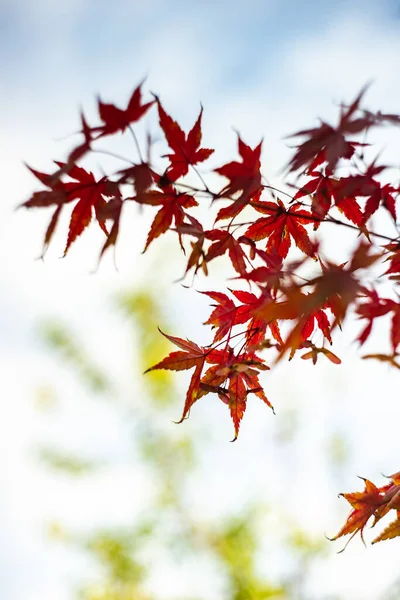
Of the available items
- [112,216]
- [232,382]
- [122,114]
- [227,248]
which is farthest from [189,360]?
[122,114]

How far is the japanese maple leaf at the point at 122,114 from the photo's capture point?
0.83 metres

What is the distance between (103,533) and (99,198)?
626 centimetres

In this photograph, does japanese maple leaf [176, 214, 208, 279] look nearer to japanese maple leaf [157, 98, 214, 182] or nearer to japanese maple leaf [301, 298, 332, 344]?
japanese maple leaf [157, 98, 214, 182]

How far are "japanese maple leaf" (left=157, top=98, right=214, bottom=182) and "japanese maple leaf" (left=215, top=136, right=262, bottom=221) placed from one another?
0.27ft

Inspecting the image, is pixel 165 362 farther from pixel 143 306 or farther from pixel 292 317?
pixel 143 306

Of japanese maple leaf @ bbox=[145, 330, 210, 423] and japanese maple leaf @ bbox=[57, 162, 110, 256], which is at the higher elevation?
japanese maple leaf @ bbox=[57, 162, 110, 256]

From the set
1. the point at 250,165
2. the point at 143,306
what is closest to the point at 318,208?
the point at 250,165

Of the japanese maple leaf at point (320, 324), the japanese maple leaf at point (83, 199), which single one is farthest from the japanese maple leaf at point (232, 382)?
the japanese maple leaf at point (83, 199)

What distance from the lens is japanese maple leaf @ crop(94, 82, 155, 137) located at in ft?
2.73

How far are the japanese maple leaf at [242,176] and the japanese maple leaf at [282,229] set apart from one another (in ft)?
0.44

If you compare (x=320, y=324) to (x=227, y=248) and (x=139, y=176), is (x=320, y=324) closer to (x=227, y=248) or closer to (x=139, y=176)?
(x=227, y=248)

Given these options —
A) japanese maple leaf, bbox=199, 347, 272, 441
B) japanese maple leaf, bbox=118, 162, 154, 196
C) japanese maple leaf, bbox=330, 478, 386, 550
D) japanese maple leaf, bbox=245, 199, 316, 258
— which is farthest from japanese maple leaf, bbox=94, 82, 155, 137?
japanese maple leaf, bbox=330, 478, 386, 550

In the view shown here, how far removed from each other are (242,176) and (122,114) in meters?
0.20

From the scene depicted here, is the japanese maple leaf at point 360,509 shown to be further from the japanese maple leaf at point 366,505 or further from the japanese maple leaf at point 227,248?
the japanese maple leaf at point 227,248
